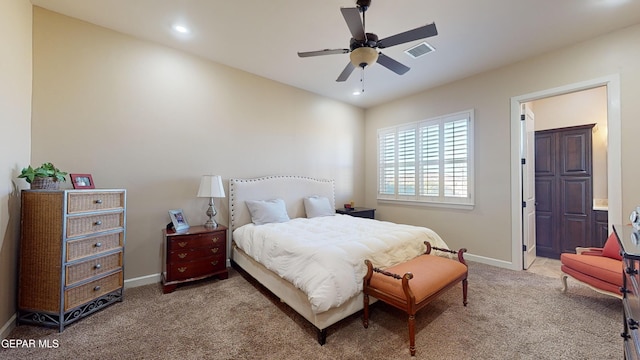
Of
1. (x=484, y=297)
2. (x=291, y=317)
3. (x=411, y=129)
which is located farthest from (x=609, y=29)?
(x=291, y=317)

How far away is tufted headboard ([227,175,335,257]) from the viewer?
3.77m

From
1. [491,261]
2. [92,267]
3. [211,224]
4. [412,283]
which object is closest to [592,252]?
[491,261]

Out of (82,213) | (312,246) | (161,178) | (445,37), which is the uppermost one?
(445,37)

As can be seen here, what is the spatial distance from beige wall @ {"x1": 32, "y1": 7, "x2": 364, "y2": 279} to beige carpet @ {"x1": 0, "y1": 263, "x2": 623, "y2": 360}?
3.23 ft

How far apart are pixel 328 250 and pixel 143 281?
2562mm

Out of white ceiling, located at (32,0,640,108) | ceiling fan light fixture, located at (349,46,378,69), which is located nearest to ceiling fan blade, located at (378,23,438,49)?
ceiling fan light fixture, located at (349,46,378,69)

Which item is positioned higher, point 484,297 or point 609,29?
point 609,29

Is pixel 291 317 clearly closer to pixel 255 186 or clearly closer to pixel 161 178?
pixel 255 186

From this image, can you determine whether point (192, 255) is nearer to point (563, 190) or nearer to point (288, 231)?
point (288, 231)

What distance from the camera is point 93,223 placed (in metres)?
2.40

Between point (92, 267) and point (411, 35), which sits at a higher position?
point (411, 35)

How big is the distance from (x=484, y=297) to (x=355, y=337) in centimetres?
172

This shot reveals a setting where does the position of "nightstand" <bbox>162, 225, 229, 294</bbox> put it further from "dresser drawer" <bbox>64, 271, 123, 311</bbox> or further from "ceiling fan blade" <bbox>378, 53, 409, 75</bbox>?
"ceiling fan blade" <bbox>378, 53, 409, 75</bbox>

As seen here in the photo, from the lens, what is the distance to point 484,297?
2797mm
